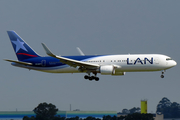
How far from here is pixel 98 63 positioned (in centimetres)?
7450

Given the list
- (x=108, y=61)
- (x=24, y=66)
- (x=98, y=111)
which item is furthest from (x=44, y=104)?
(x=108, y=61)

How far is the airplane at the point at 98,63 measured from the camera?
72062 millimetres

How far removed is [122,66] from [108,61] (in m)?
3.05

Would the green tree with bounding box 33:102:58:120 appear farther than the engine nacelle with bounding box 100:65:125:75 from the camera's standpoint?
Yes

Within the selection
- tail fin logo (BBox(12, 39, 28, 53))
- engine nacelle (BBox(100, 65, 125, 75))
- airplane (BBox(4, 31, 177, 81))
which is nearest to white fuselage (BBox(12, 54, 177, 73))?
airplane (BBox(4, 31, 177, 81))

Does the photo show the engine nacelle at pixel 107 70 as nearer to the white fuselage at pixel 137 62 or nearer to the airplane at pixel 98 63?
the airplane at pixel 98 63

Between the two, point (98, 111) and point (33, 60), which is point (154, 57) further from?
point (98, 111)

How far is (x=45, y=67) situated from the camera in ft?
254

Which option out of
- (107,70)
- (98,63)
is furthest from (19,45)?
(107,70)

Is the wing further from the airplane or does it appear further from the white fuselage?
the white fuselage

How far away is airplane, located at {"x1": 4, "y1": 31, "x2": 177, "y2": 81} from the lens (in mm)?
72062

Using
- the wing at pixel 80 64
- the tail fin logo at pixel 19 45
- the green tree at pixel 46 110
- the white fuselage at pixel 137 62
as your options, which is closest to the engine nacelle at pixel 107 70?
the white fuselage at pixel 137 62

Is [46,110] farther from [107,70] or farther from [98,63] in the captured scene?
[107,70]

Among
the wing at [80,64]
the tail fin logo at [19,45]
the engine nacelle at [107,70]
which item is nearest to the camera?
the wing at [80,64]
